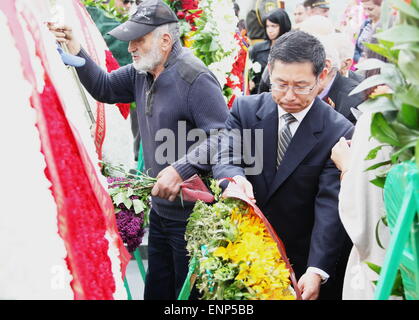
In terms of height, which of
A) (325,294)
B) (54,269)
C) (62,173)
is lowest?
(325,294)

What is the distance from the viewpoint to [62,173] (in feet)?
6.69

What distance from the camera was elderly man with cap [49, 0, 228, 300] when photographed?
3615 millimetres

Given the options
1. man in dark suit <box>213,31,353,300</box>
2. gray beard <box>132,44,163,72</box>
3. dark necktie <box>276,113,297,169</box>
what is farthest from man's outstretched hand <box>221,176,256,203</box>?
gray beard <box>132,44,163,72</box>

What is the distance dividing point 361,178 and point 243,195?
1.61 feet

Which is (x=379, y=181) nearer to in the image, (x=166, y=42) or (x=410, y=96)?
(x=410, y=96)

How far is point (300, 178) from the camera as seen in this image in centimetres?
296

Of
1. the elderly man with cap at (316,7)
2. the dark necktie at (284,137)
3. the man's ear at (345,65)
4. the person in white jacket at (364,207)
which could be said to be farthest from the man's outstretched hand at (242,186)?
the elderly man with cap at (316,7)

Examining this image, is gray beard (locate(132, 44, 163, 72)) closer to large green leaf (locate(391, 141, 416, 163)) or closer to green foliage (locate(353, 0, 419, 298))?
green foliage (locate(353, 0, 419, 298))

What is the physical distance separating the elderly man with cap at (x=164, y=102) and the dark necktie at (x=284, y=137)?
0.58 meters

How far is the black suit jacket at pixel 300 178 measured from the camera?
2.88 metres

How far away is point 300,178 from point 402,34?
120 centimetres

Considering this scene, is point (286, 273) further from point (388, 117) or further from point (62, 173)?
point (62, 173)
